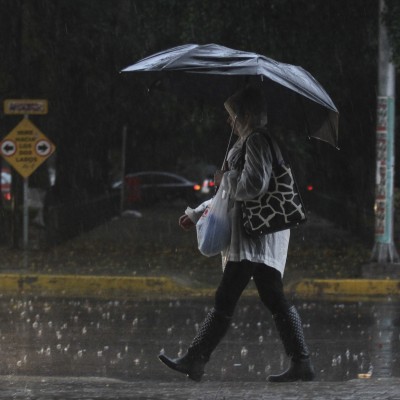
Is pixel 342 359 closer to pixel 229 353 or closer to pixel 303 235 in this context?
pixel 229 353

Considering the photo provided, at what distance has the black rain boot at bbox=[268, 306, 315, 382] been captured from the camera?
6160mm

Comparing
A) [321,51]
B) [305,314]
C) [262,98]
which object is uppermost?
[321,51]

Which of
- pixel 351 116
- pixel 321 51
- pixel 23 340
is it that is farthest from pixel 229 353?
pixel 351 116

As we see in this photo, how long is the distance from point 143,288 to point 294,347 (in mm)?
7237

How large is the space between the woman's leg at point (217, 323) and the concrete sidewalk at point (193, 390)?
4.7 inches

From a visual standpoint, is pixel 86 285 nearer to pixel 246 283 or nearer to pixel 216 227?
pixel 246 283

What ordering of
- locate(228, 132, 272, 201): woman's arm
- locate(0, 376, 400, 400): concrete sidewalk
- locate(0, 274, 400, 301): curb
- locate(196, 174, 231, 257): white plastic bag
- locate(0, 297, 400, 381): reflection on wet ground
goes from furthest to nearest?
1. locate(0, 274, 400, 301): curb
2. locate(0, 297, 400, 381): reflection on wet ground
3. locate(196, 174, 231, 257): white plastic bag
4. locate(228, 132, 272, 201): woman's arm
5. locate(0, 376, 400, 400): concrete sidewalk

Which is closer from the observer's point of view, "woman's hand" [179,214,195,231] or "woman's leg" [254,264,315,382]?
"woman's leg" [254,264,315,382]

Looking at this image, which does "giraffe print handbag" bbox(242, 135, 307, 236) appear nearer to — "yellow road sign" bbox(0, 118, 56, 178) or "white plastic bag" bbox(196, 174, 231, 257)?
"white plastic bag" bbox(196, 174, 231, 257)

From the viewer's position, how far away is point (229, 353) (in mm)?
8336

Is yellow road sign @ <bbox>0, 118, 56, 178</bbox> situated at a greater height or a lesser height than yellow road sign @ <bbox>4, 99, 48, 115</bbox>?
lesser

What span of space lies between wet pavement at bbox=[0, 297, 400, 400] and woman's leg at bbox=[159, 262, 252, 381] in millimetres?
119

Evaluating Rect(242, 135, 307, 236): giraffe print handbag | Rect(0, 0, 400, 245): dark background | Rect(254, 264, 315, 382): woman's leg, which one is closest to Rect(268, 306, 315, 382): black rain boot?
Rect(254, 264, 315, 382): woman's leg

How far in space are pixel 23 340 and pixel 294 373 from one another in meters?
3.37
